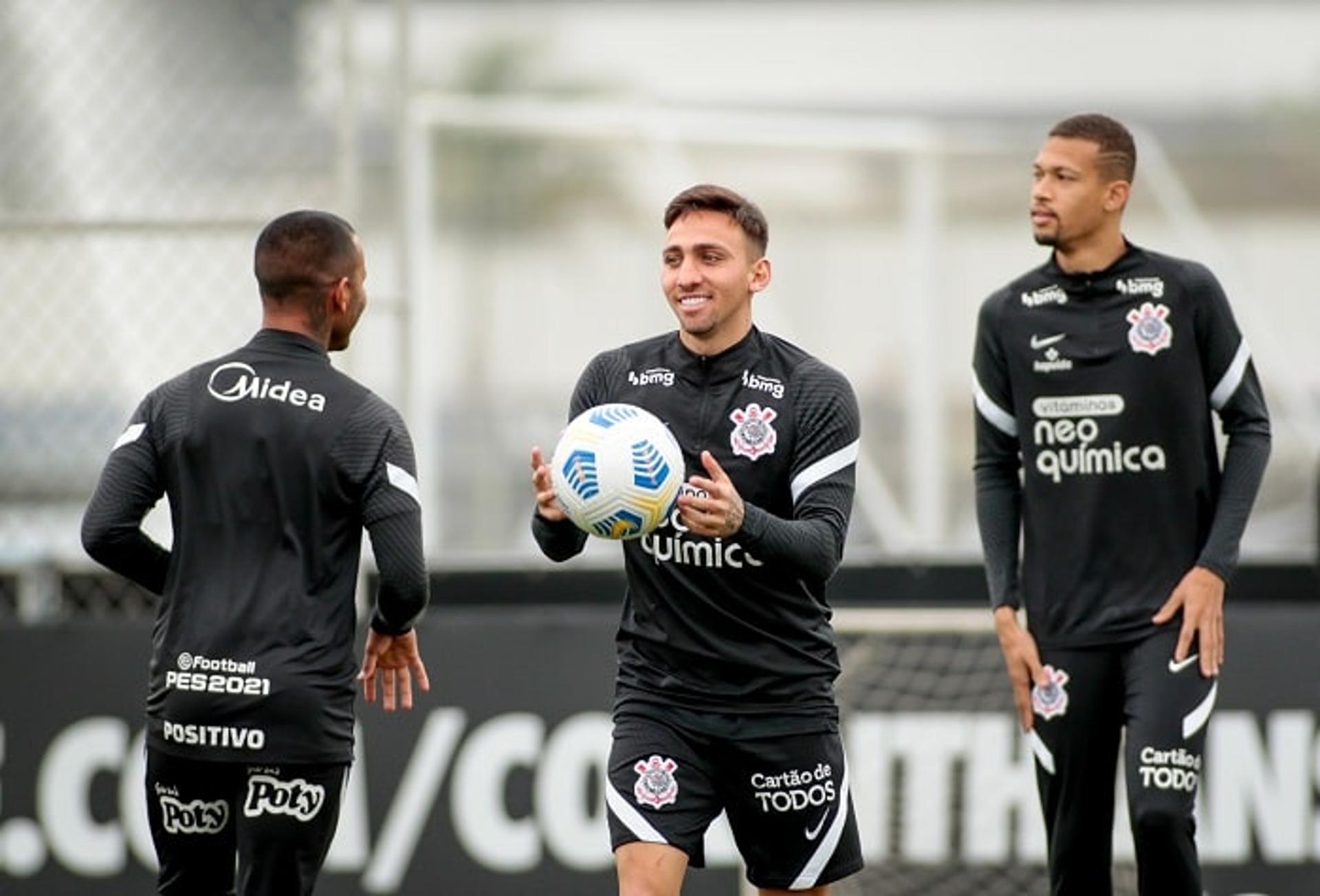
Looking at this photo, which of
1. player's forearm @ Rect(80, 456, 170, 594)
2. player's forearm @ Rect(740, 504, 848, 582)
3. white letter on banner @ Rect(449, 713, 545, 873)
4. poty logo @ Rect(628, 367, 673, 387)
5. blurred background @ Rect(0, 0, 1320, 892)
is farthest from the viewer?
blurred background @ Rect(0, 0, 1320, 892)

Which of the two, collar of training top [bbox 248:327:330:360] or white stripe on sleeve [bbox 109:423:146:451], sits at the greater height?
collar of training top [bbox 248:327:330:360]

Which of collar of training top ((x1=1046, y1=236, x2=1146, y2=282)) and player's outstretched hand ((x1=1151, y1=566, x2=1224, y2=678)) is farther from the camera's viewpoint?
collar of training top ((x1=1046, y1=236, x2=1146, y2=282))

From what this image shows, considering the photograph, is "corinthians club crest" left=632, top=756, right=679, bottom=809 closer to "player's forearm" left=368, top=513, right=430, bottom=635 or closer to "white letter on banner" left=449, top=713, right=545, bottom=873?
"player's forearm" left=368, top=513, right=430, bottom=635

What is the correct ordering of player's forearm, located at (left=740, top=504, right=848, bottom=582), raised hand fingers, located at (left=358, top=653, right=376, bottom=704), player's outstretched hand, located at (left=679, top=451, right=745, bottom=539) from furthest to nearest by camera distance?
1. raised hand fingers, located at (left=358, top=653, right=376, bottom=704)
2. player's forearm, located at (left=740, top=504, right=848, bottom=582)
3. player's outstretched hand, located at (left=679, top=451, right=745, bottom=539)

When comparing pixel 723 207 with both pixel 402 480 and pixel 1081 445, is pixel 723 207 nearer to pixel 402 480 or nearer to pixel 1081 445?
pixel 402 480

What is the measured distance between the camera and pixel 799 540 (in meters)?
Answer: 5.61

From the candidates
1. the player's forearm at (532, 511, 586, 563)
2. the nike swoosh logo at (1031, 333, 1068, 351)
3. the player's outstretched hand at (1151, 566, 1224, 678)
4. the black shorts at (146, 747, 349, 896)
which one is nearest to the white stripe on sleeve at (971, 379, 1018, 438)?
the nike swoosh logo at (1031, 333, 1068, 351)

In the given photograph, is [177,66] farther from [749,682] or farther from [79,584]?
[749,682]

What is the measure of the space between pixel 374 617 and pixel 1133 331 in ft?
7.79

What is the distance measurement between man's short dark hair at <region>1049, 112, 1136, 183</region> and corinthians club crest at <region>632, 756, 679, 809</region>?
7.36 ft

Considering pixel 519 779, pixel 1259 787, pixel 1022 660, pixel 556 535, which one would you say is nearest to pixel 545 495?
pixel 556 535

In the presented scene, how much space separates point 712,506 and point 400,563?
91 centimetres

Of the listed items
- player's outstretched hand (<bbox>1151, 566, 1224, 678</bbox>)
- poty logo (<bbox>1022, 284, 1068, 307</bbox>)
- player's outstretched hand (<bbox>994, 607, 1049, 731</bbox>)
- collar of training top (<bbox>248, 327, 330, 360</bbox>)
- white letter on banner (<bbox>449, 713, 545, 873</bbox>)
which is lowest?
white letter on banner (<bbox>449, 713, 545, 873</bbox>)

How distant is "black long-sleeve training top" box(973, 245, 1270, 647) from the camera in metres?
6.55
